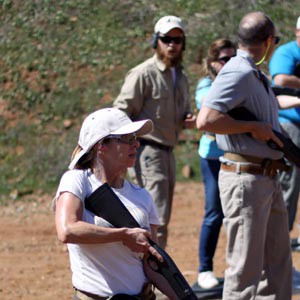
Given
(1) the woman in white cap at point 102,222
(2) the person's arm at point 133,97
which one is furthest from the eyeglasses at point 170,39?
(1) the woman in white cap at point 102,222

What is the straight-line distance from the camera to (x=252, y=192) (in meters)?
5.35

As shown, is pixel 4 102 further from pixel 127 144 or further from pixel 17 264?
pixel 127 144

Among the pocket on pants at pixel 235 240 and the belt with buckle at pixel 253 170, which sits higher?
the belt with buckle at pixel 253 170

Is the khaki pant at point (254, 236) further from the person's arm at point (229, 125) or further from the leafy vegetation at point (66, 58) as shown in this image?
the leafy vegetation at point (66, 58)

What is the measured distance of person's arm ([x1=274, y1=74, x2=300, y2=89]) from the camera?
288 inches

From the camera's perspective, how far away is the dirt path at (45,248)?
7.36 metres

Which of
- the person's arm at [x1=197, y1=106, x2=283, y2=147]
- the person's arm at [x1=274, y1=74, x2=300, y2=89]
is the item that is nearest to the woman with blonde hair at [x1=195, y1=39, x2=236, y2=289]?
the person's arm at [x1=274, y1=74, x2=300, y2=89]

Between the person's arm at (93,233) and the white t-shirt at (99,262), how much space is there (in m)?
0.10

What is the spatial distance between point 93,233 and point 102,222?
0.54 feet

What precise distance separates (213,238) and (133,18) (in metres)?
9.02

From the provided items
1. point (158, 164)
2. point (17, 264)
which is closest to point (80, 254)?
point (158, 164)

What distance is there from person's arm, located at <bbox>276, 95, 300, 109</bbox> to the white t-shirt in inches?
113

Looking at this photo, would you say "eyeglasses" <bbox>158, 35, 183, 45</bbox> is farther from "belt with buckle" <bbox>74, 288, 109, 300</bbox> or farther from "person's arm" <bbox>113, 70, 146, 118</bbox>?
"belt with buckle" <bbox>74, 288, 109, 300</bbox>

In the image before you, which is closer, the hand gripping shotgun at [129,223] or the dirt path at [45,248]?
the hand gripping shotgun at [129,223]
